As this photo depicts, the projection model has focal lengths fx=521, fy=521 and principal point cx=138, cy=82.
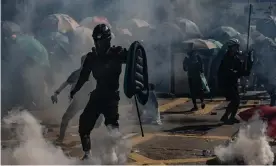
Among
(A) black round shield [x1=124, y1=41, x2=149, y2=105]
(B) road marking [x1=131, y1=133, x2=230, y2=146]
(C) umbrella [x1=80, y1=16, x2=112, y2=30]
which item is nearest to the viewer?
(A) black round shield [x1=124, y1=41, x2=149, y2=105]

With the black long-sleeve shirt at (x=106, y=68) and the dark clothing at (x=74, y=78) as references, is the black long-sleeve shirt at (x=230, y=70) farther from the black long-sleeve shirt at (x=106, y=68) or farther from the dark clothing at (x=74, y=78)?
the dark clothing at (x=74, y=78)

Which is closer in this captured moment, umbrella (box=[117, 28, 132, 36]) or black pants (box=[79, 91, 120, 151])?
black pants (box=[79, 91, 120, 151])

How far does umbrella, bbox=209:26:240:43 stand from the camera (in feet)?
26.2

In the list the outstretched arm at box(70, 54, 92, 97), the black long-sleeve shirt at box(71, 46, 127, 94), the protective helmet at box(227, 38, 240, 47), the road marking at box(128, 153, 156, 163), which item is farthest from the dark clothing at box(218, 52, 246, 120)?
the outstretched arm at box(70, 54, 92, 97)

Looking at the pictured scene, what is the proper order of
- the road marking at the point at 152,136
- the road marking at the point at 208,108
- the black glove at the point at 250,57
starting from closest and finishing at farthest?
the road marking at the point at 152,136 → the black glove at the point at 250,57 → the road marking at the point at 208,108

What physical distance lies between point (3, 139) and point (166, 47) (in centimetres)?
283

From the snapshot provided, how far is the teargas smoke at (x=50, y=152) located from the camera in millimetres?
6324

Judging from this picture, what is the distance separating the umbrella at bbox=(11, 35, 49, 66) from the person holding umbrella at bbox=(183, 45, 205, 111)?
2296 mm

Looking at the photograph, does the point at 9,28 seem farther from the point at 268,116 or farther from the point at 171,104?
the point at 268,116

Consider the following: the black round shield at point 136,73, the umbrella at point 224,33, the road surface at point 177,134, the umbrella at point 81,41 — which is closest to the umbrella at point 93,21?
the umbrella at point 81,41

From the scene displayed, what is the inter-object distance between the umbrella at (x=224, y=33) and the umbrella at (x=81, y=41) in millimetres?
2000

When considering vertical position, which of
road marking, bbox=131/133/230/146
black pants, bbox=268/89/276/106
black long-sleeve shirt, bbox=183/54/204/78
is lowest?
road marking, bbox=131/133/230/146

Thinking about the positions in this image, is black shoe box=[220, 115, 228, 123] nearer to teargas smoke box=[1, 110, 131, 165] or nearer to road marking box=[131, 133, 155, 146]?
road marking box=[131, 133, 155, 146]

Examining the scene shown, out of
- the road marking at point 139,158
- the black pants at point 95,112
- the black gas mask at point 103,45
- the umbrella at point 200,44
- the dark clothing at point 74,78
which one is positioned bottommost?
the road marking at point 139,158
